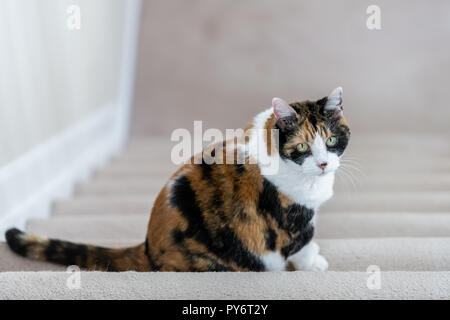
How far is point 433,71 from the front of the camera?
4004mm

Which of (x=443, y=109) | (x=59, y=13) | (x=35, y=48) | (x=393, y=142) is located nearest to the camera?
(x=35, y=48)

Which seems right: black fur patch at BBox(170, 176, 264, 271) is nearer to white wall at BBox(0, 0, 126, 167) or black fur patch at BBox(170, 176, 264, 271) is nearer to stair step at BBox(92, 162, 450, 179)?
white wall at BBox(0, 0, 126, 167)

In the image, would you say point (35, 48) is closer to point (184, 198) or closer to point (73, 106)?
point (73, 106)

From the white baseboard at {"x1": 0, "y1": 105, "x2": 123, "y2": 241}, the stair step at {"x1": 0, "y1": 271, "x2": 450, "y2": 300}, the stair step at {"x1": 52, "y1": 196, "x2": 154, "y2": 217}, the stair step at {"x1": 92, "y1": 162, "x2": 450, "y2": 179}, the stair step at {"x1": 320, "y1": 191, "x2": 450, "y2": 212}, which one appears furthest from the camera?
the stair step at {"x1": 92, "y1": 162, "x2": 450, "y2": 179}

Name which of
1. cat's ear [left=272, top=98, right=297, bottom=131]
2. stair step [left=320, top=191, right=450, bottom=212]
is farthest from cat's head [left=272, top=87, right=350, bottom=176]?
stair step [left=320, top=191, right=450, bottom=212]

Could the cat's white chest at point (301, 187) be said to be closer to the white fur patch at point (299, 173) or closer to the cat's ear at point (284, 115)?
the white fur patch at point (299, 173)

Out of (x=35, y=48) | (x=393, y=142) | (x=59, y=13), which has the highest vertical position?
(x=59, y=13)

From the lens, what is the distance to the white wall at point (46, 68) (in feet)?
5.77

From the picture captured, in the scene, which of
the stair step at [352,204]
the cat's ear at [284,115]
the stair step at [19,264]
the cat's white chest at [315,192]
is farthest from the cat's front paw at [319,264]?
the stair step at [19,264]

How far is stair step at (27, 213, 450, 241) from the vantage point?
1.38 meters

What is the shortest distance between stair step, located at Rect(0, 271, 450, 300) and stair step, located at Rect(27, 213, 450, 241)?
451mm
